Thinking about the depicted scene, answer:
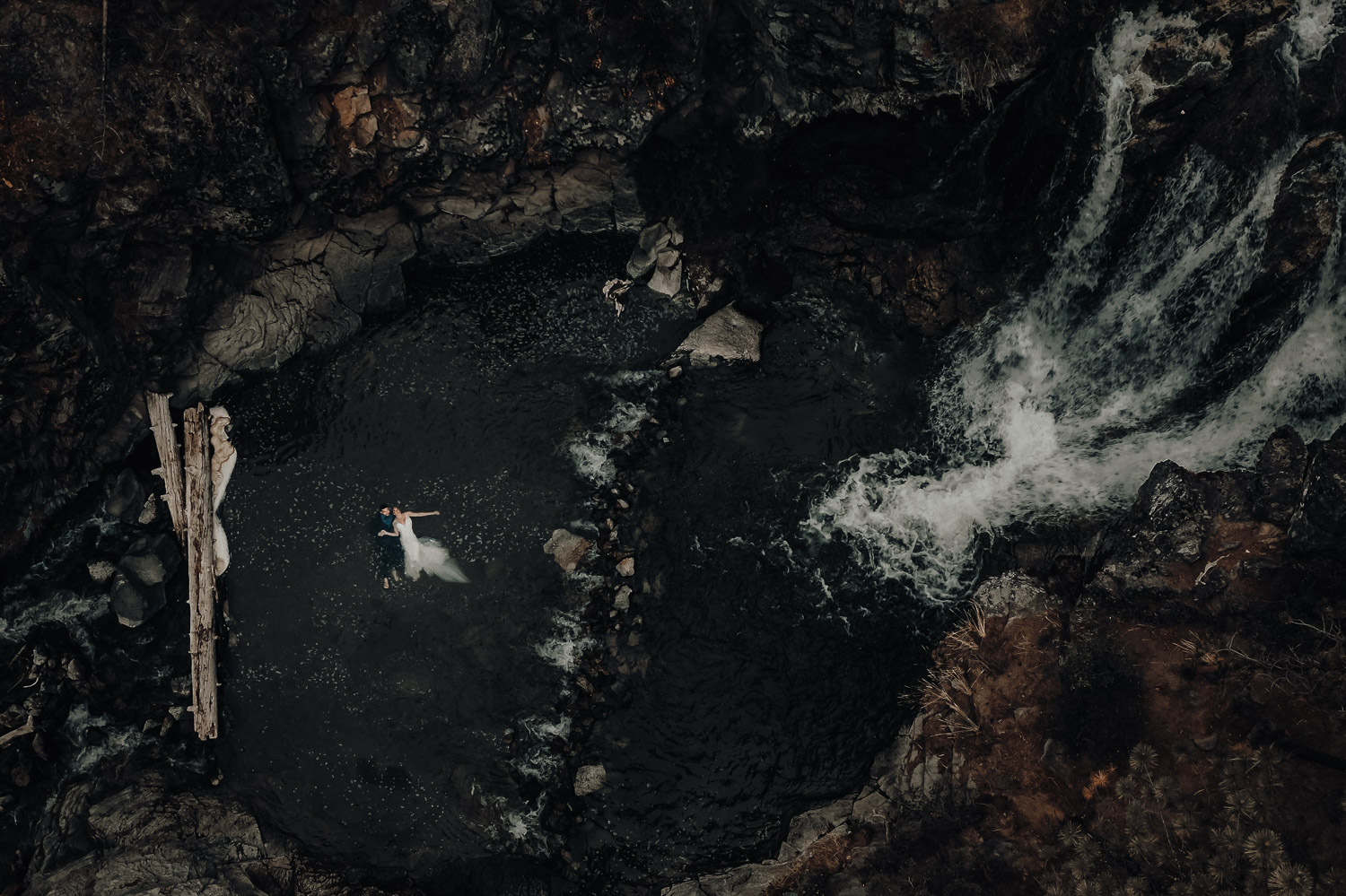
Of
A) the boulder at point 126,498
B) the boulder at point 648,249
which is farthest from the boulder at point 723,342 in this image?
the boulder at point 126,498

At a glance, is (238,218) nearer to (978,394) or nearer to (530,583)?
(530,583)

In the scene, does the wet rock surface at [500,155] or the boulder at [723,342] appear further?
the boulder at [723,342]

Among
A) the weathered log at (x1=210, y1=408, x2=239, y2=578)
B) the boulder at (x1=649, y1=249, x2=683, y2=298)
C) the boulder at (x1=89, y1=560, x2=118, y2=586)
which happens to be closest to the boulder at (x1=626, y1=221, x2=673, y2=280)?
the boulder at (x1=649, y1=249, x2=683, y2=298)

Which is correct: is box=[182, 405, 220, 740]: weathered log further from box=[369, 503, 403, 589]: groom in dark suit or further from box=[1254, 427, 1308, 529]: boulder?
box=[1254, 427, 1308, 529]: boulder

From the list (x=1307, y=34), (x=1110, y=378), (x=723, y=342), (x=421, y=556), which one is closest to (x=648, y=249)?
(x=723, y=342)

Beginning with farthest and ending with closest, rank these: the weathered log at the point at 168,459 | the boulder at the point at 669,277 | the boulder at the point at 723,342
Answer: the boulder at the point at 669,277 < the boulder at the point at 723,342 < the weathered log at the point at 168,459

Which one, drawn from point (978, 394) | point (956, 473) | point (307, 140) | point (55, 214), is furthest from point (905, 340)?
point (55, 214)

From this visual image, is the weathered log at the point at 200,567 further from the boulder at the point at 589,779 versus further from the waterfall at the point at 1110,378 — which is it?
the waterfall at the point at 1110,378
